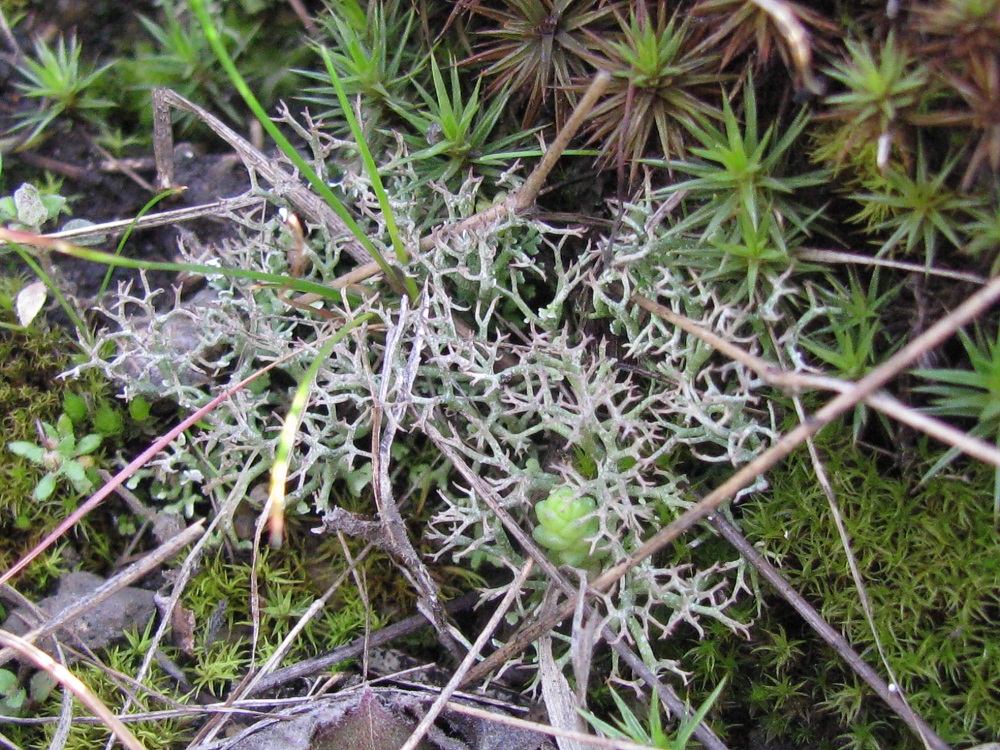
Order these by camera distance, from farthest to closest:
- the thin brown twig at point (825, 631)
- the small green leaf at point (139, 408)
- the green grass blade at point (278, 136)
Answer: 1. the small green leaf at point (139, 408)
2. the thin brown twig at point (825, 631)
3. the green grass blade at point (278, 136)

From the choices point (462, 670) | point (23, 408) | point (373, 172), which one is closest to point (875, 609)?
point (462, 670)

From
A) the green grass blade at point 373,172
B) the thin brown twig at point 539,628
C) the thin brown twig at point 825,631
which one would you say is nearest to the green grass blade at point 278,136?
→ the green grass blade at point 373,172

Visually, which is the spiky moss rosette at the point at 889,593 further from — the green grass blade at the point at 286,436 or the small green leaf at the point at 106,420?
the small green leaf at the point at 106,420

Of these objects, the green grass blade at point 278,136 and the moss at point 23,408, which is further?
the moss at point 23,408

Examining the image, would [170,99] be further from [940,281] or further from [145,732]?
[940,281]

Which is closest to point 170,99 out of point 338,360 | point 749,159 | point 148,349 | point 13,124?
point 13,124

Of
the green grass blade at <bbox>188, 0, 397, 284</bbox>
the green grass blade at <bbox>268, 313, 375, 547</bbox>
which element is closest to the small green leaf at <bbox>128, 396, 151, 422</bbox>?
the green grass blade at <bbox>268, 313, 375, 547</bbox>

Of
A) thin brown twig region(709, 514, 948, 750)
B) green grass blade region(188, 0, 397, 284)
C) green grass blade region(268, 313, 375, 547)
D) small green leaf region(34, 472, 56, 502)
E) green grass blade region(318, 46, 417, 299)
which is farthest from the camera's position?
small green leaf region(34, 472, 56, 502)

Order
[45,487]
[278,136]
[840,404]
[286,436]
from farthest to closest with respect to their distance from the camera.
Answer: [45,487] < [278,136] < [286,436] < [840,404]

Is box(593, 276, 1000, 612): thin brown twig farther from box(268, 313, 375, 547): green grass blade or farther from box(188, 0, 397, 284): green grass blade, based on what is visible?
box(188, 0, 397, 284): green grass blade

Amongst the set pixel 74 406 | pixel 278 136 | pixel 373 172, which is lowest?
pixel 74 406

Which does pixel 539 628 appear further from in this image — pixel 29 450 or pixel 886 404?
pixel 29 450
